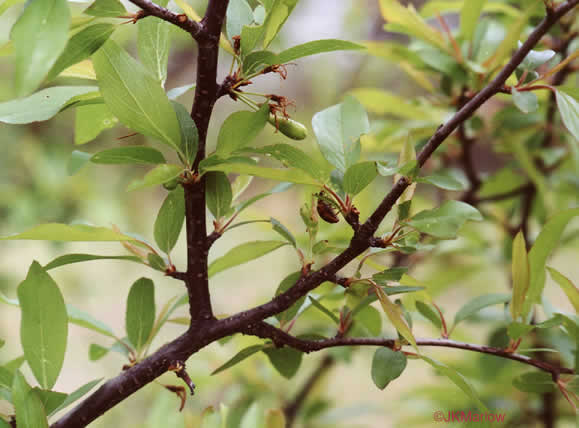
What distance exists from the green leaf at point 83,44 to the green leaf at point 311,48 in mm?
75

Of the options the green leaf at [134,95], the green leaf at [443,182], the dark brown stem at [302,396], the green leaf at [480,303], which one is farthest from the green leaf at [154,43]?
the dark brown stem at [302,396]

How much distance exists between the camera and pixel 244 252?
12.9 inches

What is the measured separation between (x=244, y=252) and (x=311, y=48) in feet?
0.42

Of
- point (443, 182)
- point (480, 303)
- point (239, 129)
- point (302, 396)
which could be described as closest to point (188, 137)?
point (239, 129)

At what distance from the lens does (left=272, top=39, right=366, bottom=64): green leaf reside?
255 mm

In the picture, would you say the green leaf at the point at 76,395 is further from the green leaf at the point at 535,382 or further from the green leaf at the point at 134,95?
the green leaf at the point at 535,382

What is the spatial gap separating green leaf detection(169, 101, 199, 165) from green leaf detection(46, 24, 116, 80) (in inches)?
1.8

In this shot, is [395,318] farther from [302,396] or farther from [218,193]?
[302,396]

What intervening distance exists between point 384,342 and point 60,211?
0.77m

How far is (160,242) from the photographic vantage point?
1.01 ft

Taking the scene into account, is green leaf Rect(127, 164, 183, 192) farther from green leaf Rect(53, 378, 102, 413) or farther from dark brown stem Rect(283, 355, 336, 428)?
dark brown stem Rect(283, 355, 336, 428)

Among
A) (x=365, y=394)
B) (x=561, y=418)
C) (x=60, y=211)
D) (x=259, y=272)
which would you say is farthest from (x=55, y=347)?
(x=259, y=272)

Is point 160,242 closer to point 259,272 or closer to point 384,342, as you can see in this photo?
point 384,342

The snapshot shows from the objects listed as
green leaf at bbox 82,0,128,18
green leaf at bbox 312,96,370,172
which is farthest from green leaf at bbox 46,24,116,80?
green leaf at bbox 312,96,370,172
